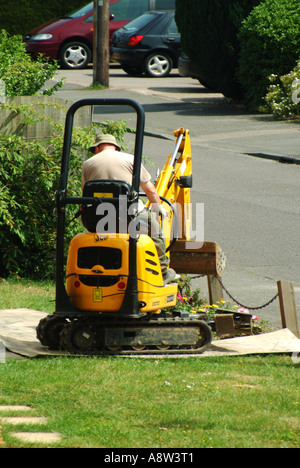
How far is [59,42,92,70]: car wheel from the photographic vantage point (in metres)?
31.1

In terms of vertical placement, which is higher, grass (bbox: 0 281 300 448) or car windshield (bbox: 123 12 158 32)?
car windshield (bbox: 123 12 158 32)

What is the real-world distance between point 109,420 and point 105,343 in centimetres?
166

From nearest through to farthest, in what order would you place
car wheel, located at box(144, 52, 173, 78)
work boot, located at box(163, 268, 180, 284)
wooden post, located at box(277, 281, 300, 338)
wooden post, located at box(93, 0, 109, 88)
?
work boot, located at box(163, 268, 180, 284) → wooden post, located at box(277, 281, 300, 338) → wooden post, located at box(93, 0, 109, 88) → car wheel, located at box(144, 52, 173, 78)

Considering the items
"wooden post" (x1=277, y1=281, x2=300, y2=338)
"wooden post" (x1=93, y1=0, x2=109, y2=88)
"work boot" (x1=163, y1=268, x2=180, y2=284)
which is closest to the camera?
"work boot" (x1=163, y1=268, x2=180, y2=284)

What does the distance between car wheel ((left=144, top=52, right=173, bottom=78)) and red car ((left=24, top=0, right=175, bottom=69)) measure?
2896 millimetres

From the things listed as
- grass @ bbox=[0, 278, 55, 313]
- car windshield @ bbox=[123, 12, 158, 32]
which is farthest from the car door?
grass @ bbox=[0, 278, 55, 313]

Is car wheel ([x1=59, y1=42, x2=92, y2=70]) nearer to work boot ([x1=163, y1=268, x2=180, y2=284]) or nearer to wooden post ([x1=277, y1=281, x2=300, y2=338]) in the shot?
wooden post ([x1=277, y1=281, x2=300, y2=338])

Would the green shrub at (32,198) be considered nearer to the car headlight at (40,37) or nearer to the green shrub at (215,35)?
the green shrub at (215,35)

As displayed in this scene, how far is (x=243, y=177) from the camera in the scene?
15273 mm

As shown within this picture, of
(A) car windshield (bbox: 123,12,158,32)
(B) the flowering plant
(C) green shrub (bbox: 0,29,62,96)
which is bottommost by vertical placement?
(B) the flowering plant

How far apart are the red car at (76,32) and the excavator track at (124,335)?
24.5 meters

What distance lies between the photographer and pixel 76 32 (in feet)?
101

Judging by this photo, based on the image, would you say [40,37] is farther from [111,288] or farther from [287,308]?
[111,288]

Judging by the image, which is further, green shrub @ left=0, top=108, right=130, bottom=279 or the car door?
the car door
